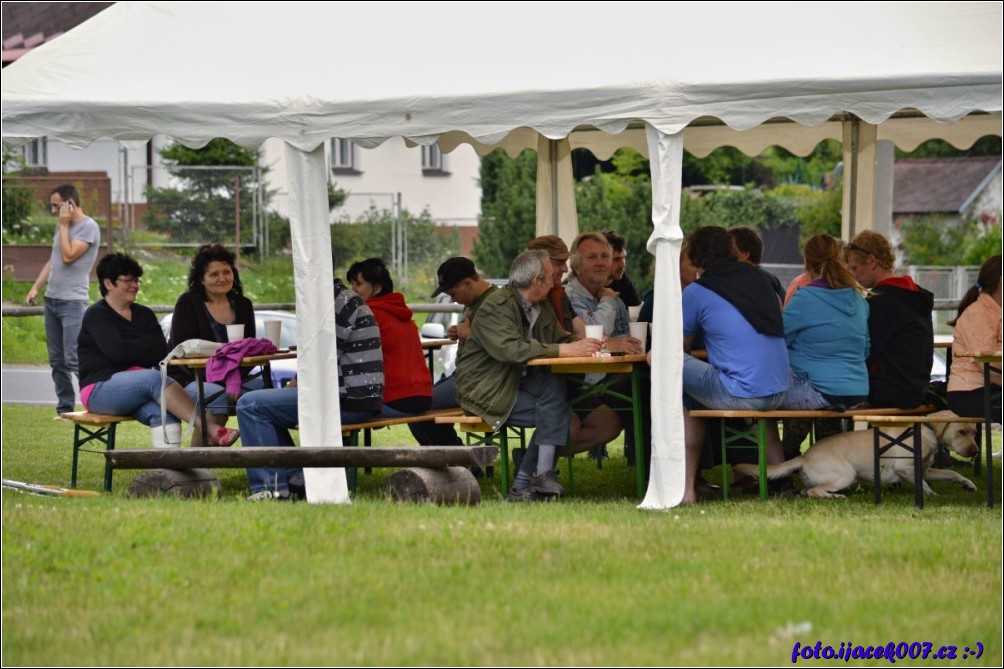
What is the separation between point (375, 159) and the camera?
131 feet

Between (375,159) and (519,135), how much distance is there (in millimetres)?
27026

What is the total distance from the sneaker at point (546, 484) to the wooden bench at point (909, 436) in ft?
5.52

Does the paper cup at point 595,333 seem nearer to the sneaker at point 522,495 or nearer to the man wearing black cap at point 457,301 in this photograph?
the man wearing black cap at point 457,301

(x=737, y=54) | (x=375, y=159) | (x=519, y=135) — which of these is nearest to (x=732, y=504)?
(x=737, y=54)

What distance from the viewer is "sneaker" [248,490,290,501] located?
28.3ft

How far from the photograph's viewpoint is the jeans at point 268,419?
8.85 metres

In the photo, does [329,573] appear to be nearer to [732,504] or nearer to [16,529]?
[16,529]

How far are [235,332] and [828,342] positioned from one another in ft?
10.8

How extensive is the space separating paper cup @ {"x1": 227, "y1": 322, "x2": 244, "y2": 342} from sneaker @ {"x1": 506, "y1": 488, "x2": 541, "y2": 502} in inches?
69.6

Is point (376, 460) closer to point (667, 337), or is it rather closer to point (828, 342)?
point (667, 337)

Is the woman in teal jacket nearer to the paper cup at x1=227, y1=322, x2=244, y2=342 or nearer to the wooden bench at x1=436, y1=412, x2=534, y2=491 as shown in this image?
the wooden bench at x1=436, y1=412, x2=534, y2=491

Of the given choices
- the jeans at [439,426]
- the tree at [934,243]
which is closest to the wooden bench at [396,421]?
the jeans at [439,426]

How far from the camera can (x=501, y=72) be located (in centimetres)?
841

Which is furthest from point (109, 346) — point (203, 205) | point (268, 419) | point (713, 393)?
point (203, 205)
